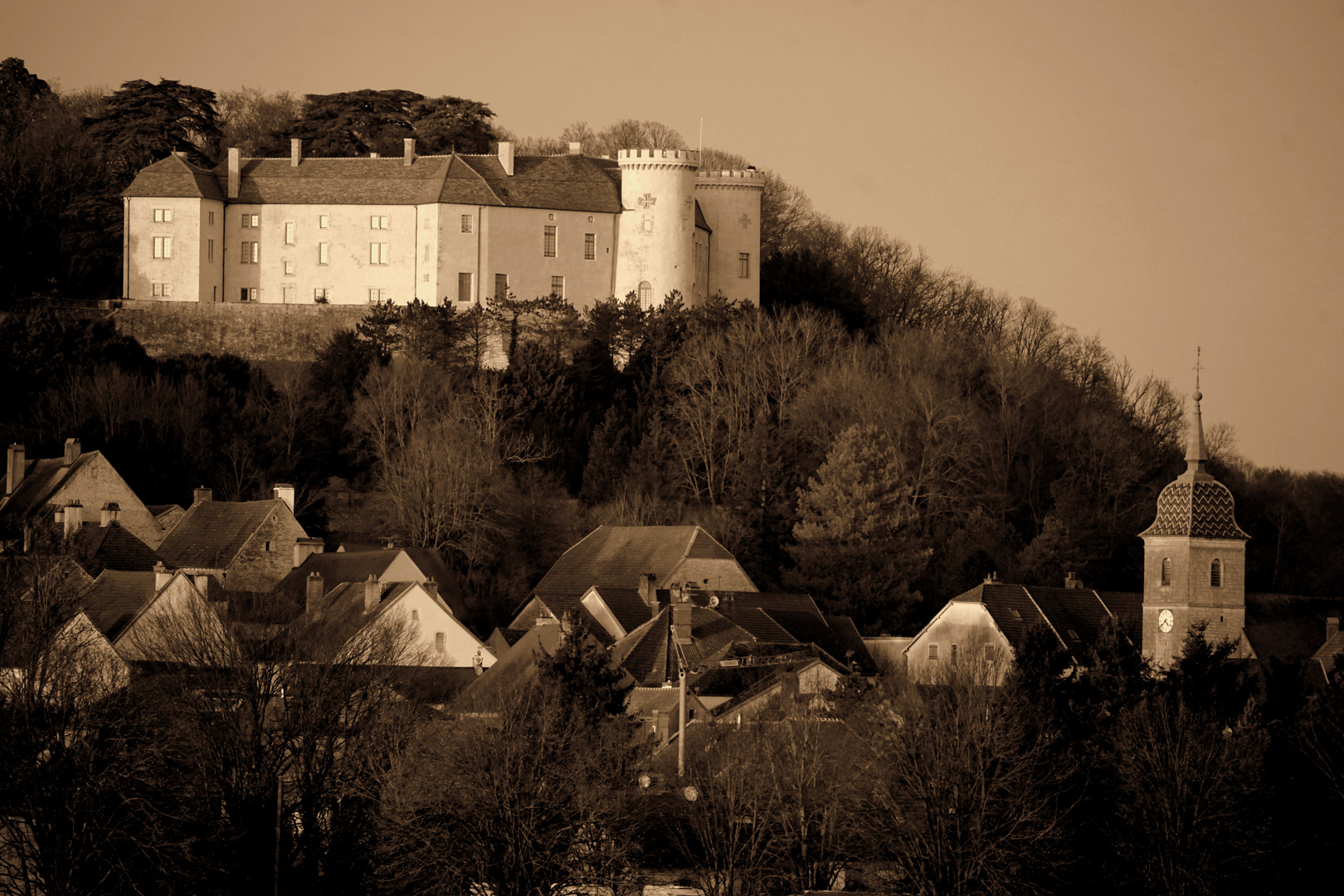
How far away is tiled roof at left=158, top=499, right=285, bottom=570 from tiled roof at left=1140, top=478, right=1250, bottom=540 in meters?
20.9

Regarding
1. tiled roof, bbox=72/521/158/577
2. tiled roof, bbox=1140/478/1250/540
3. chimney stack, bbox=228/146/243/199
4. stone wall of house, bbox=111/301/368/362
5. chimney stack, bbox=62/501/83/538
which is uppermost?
chimney stack, bbox=228/146/243/199

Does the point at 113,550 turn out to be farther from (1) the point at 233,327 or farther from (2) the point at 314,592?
(1) the point at 233,327

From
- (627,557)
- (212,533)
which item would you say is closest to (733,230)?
(627,557)

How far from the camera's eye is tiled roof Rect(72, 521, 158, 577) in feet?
171

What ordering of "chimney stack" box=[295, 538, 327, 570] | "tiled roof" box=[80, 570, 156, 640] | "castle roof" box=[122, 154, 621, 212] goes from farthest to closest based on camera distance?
1. "castle roof" box=[122, 154, 621, 212]
2. "chimney stack" box=[295, 538, 327, 570]
3. "tiled roof" box=[80, 570, 156, 640]

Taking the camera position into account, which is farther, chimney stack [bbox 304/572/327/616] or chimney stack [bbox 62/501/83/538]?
chimney stack [bbox 62/501/83/538]

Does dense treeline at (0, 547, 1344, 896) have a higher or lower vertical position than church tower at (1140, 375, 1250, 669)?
lower

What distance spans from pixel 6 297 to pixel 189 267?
5.92m

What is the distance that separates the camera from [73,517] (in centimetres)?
5444

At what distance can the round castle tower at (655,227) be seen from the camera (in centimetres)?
7325

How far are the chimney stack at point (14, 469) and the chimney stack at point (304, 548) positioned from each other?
7752 millimetres

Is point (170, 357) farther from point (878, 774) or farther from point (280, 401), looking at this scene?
point (878, 774)

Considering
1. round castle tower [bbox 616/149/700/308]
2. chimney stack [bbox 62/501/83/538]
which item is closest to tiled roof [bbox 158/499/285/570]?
chimney stack [bbox 62/501/83/538]

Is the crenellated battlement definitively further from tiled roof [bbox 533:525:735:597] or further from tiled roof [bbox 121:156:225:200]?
tiled roof [bbox 533:525:735:597]
